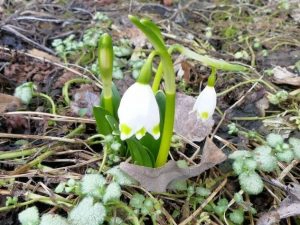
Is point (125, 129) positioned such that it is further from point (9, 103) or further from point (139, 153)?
point (9, 103)

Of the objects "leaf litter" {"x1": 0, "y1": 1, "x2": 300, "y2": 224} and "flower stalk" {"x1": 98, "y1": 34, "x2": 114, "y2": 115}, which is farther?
"leaf litter" {"x1": 0, "y1": 1, "x2": 300, "y2": 224}

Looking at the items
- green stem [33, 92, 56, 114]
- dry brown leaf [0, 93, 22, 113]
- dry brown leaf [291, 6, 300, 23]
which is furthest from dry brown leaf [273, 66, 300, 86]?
dry brown leaf [0, 93, 22, 113]

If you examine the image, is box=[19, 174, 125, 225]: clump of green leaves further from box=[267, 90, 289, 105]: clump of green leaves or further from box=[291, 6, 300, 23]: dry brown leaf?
box=[291, 6, 300, 23]: dry brown leaf

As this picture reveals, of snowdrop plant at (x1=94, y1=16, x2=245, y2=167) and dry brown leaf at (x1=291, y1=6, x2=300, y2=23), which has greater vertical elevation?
snowdrop plant at (x1=94, y1=16, x2=245, y2=167)

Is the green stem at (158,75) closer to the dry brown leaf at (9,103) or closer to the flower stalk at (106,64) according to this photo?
the flower stalk at (106,64)

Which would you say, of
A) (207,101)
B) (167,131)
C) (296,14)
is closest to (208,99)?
(207,101)

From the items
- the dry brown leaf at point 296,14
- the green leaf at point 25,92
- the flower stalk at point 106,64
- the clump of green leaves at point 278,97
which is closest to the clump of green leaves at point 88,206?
the flower stalk at point 106,64
